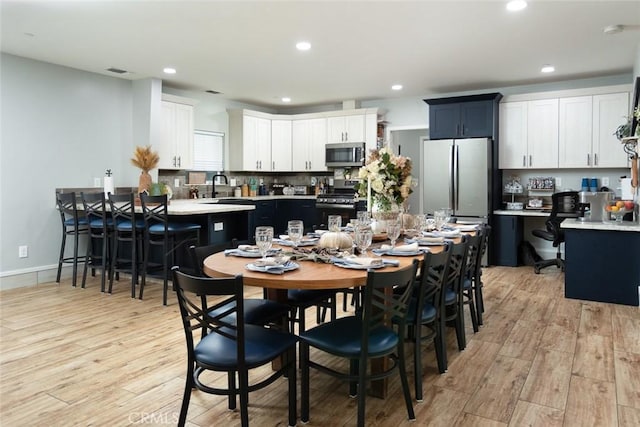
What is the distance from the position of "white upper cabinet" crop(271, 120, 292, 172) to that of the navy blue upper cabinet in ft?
8.45

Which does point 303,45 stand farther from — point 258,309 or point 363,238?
point 258,309

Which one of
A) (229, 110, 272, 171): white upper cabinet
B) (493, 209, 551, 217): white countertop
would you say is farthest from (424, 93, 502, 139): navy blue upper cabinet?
(229, 110, 272, 171): white upper cabinet

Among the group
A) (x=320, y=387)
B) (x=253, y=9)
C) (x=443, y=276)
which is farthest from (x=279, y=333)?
(x=253, y=9)

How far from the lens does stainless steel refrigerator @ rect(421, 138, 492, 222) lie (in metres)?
6.17

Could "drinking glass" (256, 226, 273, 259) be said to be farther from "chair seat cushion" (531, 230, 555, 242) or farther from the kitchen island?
"chair seat cushion" (531, 230, 555, 242)

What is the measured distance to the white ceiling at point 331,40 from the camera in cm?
365

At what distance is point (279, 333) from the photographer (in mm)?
2119

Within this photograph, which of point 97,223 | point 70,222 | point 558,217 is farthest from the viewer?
point 558,217

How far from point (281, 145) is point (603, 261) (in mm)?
5312

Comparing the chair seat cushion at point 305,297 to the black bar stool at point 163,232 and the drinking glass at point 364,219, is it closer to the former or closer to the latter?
the drinking glass at point 364,219

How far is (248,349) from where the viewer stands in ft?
6.34

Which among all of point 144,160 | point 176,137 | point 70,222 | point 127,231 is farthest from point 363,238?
point 176,137

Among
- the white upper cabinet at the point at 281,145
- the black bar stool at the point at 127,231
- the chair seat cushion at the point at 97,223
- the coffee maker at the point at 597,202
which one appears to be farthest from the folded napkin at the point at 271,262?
the white upper cabinet at the point at 281,145

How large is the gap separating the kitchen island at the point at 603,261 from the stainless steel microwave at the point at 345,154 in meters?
3.53
